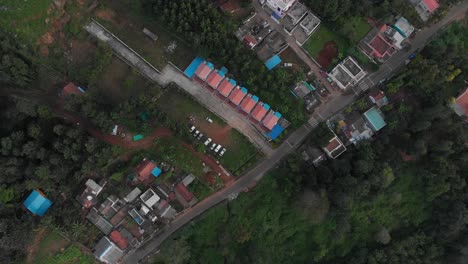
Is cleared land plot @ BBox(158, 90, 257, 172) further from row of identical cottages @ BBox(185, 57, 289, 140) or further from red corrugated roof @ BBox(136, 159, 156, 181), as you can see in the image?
red corrugated roof @ BBox(136, 159, 156, 181)

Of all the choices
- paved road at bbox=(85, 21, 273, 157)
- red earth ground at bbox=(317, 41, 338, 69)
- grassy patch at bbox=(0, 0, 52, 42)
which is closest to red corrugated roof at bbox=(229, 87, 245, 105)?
paved road at bbox=(85, 21, 273, 157)

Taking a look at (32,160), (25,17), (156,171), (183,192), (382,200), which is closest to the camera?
(32,160)

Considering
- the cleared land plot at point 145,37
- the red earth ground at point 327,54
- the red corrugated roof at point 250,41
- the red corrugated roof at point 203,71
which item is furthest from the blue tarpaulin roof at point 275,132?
the cleared land plot at point 145,37

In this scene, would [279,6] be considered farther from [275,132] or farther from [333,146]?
[333,146]

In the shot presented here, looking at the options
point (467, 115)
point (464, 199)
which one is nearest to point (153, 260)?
point (464, 199)

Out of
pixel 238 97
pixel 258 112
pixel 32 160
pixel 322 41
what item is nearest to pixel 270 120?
pixel 258 112

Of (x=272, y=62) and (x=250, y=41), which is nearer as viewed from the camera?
(x=250, y=41)

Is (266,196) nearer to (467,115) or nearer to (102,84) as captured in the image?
(102,84)

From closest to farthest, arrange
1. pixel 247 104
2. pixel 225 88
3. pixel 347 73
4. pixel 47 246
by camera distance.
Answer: pixel 47 246 < pixel 225 88 < pixel 247 104 < pixel 347 73
